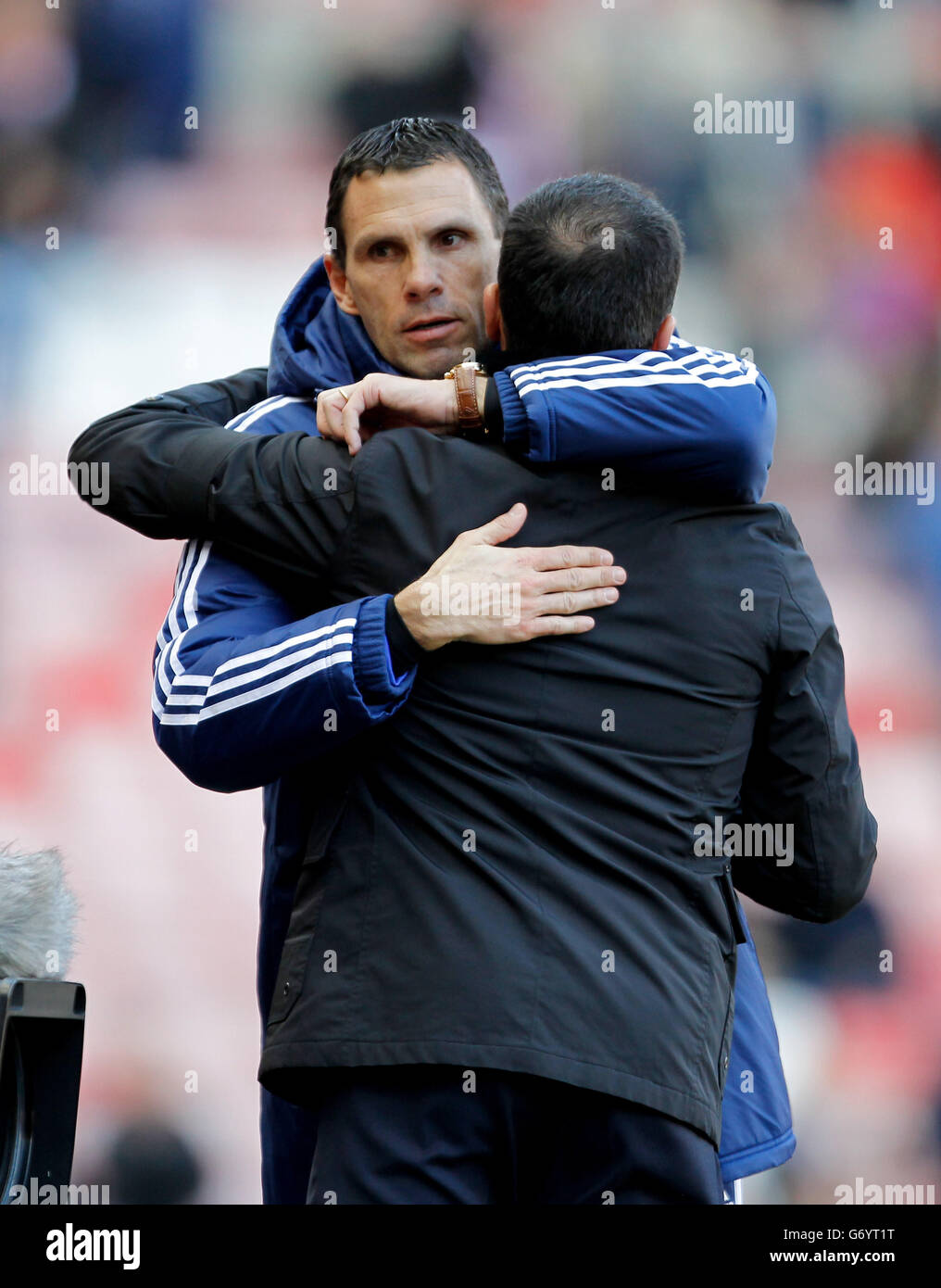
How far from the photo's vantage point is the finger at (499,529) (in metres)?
1.23

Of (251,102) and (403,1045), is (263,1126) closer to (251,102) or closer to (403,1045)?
(403,1045)

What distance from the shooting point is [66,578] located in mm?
2963

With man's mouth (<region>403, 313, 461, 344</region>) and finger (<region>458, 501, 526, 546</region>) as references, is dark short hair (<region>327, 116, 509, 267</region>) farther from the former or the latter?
finger (<region>458, 501, 526, 546</region>)

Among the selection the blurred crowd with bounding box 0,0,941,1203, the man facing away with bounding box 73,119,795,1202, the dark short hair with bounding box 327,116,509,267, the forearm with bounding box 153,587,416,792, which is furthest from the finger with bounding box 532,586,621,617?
the blurred crowd with bounding box 0,0,941,1203

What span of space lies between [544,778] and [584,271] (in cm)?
40

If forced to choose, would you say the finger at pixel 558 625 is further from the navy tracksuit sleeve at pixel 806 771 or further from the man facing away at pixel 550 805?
the navy tracksuit sleeve at pixel 806 771

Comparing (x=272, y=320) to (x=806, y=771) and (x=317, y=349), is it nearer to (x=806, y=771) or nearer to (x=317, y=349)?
(x=317, y=349)

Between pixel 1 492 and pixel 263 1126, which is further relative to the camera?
pixel 1 492

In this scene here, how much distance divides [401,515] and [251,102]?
2.07 metres

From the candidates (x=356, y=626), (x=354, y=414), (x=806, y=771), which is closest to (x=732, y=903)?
(x=806, y=771)

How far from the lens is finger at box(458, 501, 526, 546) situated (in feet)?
4.05

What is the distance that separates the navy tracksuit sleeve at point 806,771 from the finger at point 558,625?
161 mm

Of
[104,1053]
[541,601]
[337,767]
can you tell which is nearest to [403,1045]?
[337,767]

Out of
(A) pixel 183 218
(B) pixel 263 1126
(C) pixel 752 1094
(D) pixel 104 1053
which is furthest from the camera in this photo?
(A) pixel 183 218
